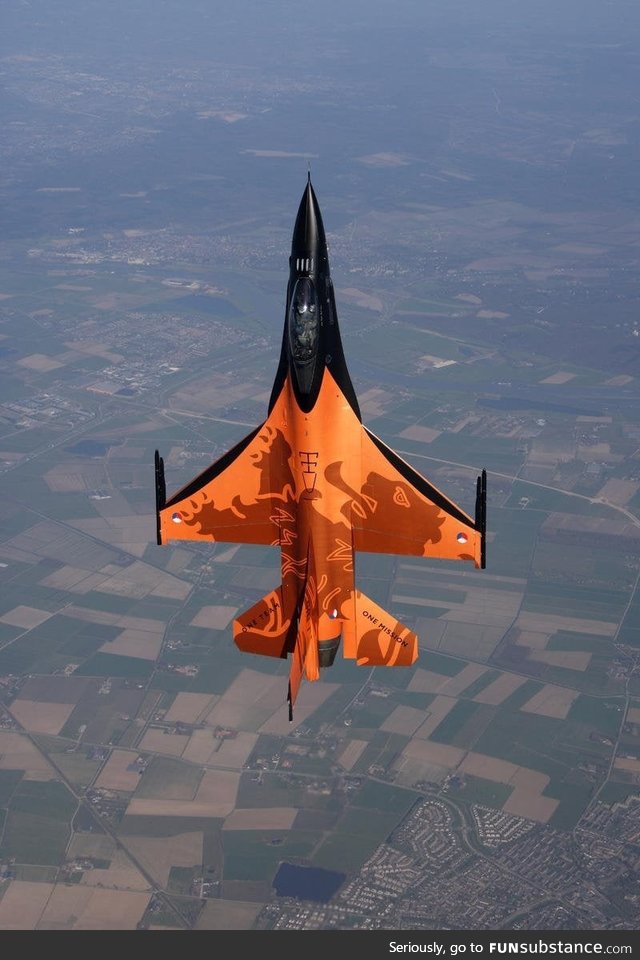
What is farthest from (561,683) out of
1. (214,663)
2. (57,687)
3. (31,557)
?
(31,557)

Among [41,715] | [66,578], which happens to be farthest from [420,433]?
[41,715]

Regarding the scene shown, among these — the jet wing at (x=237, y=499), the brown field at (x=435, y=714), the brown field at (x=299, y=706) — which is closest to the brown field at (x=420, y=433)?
the brown field at (x=299, y=706)

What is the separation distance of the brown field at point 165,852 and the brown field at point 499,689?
30195 millimetres

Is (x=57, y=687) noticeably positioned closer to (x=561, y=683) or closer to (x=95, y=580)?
(x=95, y=580)

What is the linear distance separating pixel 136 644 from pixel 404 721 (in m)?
30.3

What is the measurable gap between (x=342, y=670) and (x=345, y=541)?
7230 centimetres

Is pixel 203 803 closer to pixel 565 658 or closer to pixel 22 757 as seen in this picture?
pixel 22 757

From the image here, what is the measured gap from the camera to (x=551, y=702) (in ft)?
394

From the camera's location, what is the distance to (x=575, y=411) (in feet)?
646

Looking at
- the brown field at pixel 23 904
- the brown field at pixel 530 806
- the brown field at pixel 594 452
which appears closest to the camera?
the brown field at pixel 23 904

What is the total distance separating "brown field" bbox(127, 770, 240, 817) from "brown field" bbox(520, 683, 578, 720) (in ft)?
92.0

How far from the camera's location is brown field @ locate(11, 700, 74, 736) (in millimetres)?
118438

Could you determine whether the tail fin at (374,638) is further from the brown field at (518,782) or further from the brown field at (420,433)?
the brown field at (420,433)

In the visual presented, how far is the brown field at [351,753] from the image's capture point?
11049 cm
